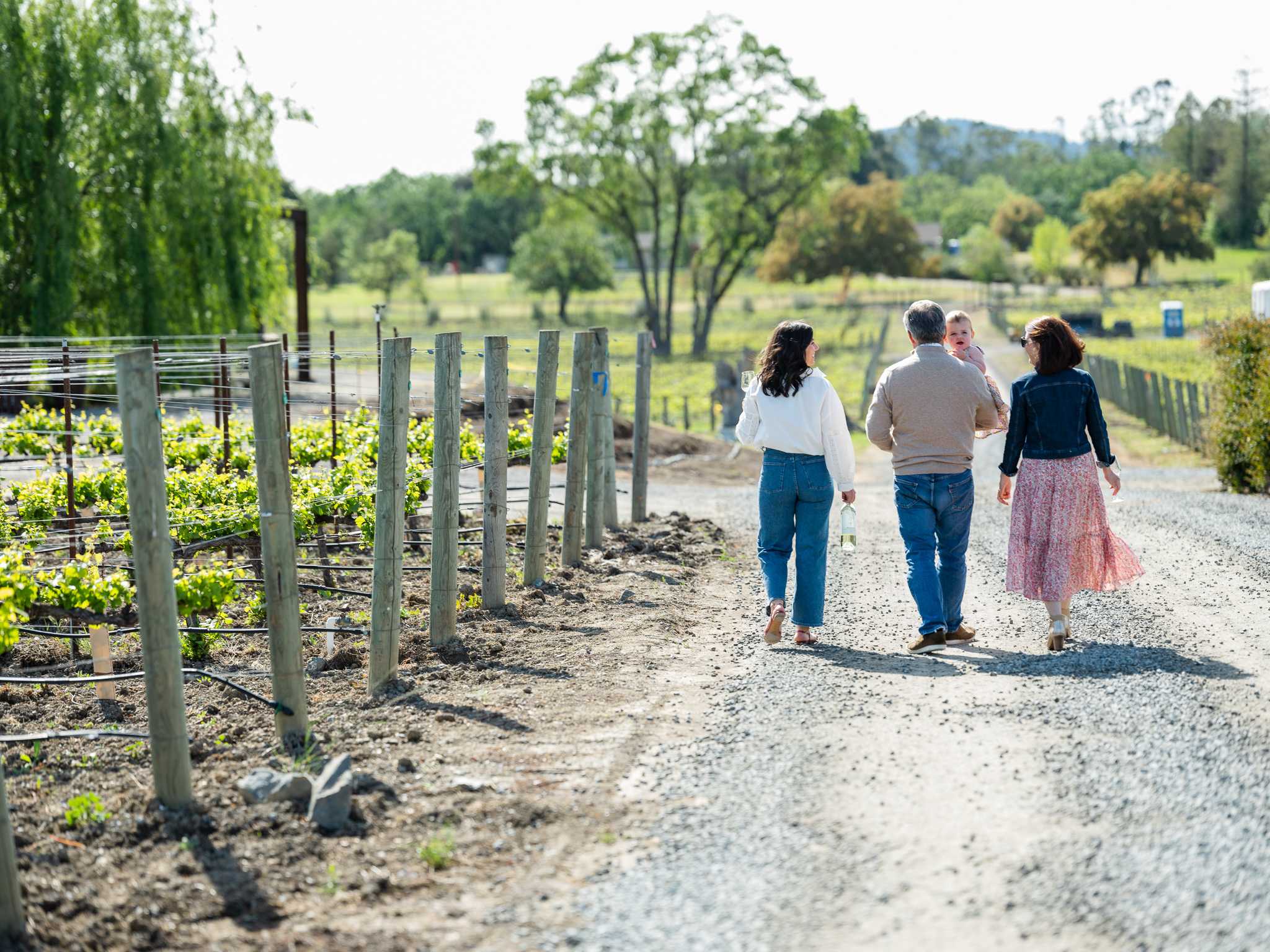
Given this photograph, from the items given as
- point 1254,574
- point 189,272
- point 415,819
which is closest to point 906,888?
point 415,819

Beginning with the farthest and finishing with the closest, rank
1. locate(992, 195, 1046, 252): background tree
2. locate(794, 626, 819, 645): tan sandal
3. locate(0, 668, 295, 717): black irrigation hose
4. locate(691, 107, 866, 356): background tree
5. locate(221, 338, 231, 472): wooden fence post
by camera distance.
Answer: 1. locate(992, 195, 1046, 252): background tree
2. locate(691, 107, 866, 356): background tree
3. locate(221, 338, 231, 472): wooden fence post
4. locate(794, 626, 819, 645): tan sandal
5. locate(0, 668, 295, 717): black irrigation hose

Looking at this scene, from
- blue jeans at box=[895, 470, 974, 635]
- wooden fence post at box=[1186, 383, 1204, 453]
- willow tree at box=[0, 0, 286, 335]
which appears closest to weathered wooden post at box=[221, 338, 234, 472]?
blue jeans at box=[895, 470, 974, 635]

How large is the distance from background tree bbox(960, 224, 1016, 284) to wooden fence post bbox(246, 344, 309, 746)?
313 feet

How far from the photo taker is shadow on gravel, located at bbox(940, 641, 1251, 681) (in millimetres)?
6504

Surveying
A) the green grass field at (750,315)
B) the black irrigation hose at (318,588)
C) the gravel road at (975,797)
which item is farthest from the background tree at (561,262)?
the gravel road at (975,797)

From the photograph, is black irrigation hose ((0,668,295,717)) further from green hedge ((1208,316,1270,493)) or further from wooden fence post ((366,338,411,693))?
green hedge ((1208,316,1270,493))

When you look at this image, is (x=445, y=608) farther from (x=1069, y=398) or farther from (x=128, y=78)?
(x=128, y=78)

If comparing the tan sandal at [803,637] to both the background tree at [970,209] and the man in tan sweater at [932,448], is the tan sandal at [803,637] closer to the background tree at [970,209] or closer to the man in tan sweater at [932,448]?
the man in tan sweater at [932,448]

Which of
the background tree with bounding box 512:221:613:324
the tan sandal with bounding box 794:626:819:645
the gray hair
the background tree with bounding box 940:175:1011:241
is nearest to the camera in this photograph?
the gray hair

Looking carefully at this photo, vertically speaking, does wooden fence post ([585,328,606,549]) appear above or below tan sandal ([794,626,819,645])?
above

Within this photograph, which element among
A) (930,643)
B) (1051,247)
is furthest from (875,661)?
(1051,247)

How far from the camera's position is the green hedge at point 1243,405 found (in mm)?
15820

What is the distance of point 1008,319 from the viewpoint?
220 feet

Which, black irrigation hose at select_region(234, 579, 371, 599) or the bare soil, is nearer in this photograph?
the bare soil
